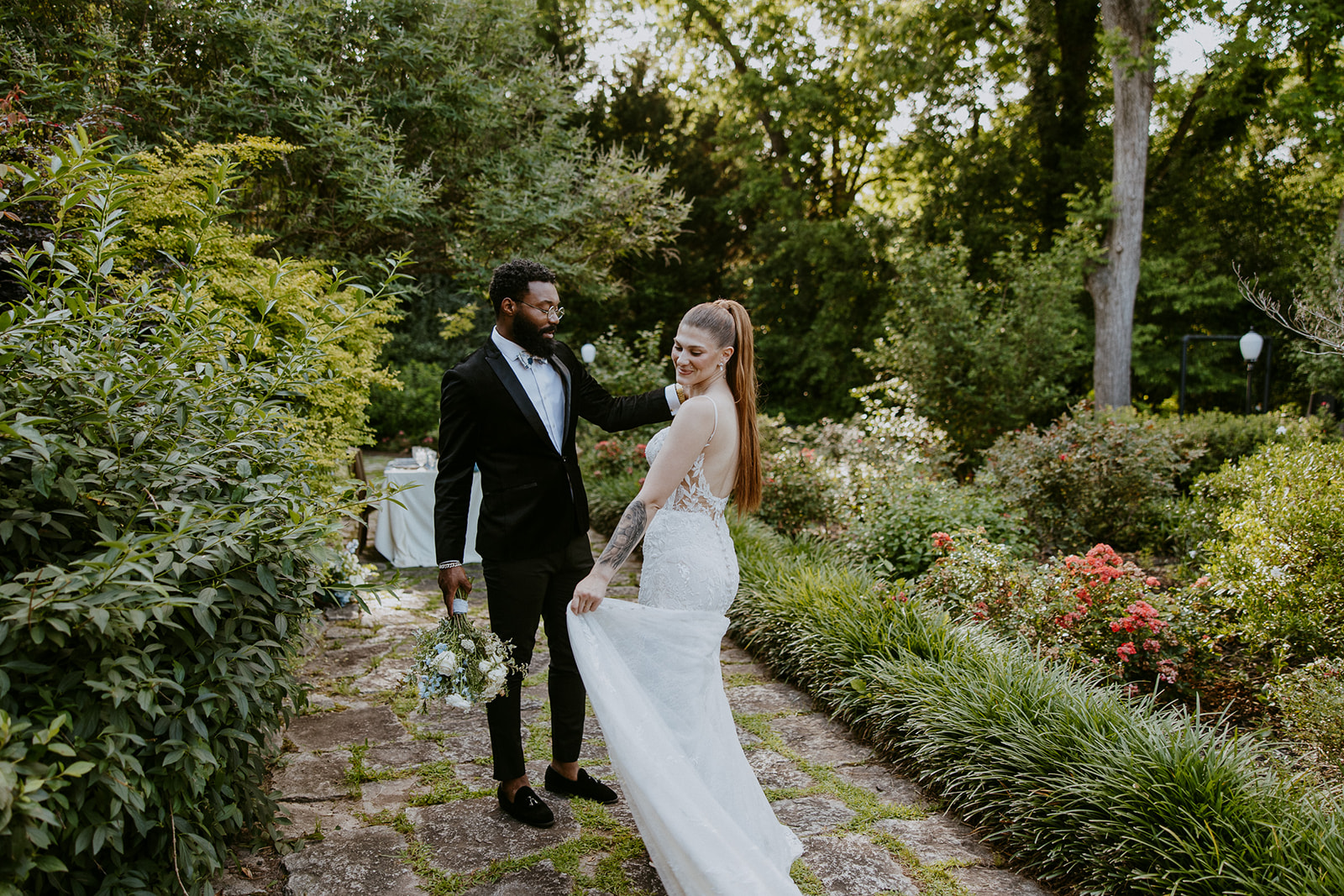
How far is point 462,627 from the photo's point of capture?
2.88 m

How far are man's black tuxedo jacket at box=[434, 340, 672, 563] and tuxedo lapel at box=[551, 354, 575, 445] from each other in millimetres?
118

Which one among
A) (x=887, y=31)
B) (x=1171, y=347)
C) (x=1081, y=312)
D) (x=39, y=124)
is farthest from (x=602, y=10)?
(x=39, y=124)

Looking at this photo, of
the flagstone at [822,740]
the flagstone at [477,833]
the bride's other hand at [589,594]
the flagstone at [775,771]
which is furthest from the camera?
the flagstone at [822,740]

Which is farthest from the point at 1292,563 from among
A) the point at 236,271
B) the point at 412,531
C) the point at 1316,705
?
the point at 412,531

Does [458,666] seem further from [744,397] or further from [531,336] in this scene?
[744,397]

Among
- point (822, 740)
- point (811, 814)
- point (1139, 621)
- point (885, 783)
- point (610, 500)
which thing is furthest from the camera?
point (610, 500)

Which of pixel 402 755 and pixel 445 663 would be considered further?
pixel 402 755

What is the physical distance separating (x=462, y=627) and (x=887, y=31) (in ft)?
56.1

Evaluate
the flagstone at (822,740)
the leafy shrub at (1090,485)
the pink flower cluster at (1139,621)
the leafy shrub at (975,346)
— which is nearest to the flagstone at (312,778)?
the flagstone at (822,740)

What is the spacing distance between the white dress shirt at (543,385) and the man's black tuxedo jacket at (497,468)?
4 cm

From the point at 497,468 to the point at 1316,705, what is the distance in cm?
372

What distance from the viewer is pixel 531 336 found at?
10.3 ft

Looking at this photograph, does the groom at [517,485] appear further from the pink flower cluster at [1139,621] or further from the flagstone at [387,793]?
the pink flower cluster at [1139,621]

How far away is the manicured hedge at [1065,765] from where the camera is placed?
2562 mm
